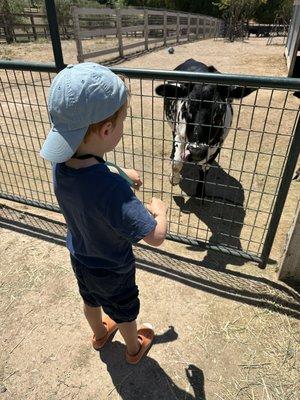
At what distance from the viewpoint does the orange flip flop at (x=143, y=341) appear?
2.24 m

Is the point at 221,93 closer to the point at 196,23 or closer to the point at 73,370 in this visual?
the point at 73,370

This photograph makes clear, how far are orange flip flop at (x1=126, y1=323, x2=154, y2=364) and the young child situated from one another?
0.55 metres

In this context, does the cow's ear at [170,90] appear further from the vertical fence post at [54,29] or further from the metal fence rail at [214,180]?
the vertical fence post at [54,29]

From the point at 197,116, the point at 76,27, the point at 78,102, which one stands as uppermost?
the point at 78,102

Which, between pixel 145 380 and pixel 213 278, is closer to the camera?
pixel 145 380

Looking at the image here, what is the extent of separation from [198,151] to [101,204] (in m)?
1.97

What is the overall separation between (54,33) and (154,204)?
1604mm

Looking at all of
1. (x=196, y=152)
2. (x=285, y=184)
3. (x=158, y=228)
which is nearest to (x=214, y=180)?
(x=196, y=152)

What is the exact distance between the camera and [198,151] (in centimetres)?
322

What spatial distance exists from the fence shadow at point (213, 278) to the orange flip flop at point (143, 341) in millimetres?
577

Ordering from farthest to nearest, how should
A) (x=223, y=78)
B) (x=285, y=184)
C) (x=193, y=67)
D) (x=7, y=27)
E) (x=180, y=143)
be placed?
(x=7, y=27) → (x=193, y=67) → (x=180, y=143) → (x=285, y=184) → (x=223, y=78)

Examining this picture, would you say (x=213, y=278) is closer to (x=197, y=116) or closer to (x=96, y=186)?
(x=197, y=116)

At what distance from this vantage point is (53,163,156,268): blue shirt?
1.40 metres

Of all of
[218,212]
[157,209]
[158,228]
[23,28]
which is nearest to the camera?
[158,228]
